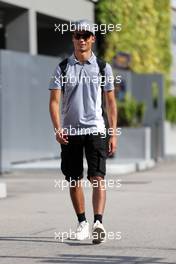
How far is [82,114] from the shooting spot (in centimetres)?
784

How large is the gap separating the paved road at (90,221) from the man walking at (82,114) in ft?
1.54

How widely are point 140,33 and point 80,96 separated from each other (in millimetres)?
18807

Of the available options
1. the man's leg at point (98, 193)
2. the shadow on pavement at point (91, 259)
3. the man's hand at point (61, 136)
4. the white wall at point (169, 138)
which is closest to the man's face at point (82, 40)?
the man's hand at point (61, 136)

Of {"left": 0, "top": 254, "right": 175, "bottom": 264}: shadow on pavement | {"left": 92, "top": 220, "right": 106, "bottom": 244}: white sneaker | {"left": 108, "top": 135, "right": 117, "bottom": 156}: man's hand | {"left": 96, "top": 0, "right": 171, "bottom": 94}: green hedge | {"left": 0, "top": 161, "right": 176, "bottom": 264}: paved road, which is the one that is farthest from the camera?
{"left": 96, "top": 0, "right": 171, "bottom": 94}: green hedge

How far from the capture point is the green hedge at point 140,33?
80.5 ft

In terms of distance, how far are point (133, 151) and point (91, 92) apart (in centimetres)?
1255

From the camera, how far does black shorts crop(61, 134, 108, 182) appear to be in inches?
309

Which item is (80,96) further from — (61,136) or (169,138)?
(169,138)

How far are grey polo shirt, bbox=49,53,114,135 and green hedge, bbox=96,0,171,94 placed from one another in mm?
15962

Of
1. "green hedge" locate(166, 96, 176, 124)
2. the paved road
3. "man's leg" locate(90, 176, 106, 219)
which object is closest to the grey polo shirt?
"man's leg" locate(90, 176, 106, 219)

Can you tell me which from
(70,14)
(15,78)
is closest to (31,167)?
(15,78)

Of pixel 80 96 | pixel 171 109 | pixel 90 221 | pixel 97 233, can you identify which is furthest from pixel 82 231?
pixel 171 109

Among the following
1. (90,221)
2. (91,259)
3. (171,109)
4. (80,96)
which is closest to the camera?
(91,259)

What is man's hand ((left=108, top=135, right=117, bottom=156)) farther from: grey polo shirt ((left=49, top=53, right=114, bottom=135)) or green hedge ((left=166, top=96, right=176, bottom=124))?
green hedge ((left=166, top=96, right=176, bottom=124))
